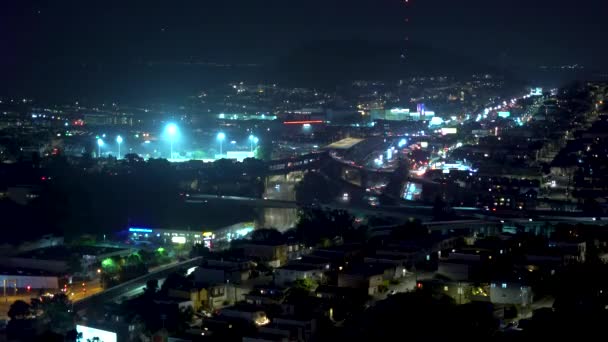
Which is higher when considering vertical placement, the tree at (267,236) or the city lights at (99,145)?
the city lights at (99,145)

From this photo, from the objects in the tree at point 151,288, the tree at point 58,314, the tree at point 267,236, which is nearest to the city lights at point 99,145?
the tree at point 267,236

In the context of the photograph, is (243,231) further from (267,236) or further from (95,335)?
(95,335)

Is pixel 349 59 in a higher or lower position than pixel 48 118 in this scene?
higher

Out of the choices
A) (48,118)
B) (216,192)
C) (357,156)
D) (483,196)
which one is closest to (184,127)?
(48,118)

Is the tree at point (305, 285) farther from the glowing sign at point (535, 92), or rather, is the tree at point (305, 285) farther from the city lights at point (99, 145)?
the glowing sign at point (535, 92)

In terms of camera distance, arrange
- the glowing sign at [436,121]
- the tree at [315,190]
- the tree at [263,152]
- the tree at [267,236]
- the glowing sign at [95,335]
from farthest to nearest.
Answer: the glowing sign at [436,121] < the tree at [263,152] < the tree at [315,190] < the tree at [267,236] < the glowing sign at [95,335]

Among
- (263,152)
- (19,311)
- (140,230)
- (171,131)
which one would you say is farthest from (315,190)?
(171,131)

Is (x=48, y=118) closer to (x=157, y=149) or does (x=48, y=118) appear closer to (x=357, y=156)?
(x=157, y=149)

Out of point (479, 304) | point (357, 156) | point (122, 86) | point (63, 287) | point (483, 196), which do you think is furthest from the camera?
point (122, 86)

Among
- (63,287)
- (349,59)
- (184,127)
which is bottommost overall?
(63,287)
